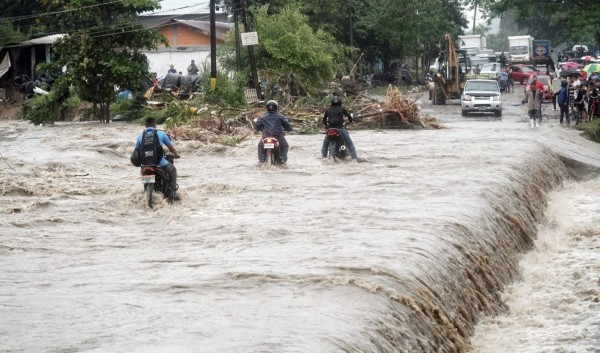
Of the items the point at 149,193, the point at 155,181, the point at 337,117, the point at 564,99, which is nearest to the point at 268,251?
the point at 149,193

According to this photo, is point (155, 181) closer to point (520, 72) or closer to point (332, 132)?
point (332, 132)

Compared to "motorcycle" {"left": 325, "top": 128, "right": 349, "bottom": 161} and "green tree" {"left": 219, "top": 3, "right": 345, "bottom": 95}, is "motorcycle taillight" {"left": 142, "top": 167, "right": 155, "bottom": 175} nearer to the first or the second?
"motorcycle" {"left": 325, "top": 128, "right": 349, "bottom": 161}

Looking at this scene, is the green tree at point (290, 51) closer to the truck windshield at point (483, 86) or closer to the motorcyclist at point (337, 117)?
the truck windshield at point (483, 86)

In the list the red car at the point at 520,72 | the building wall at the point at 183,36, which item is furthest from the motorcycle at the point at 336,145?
the red car at the point at 520,72

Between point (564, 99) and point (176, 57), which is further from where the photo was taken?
point (176, 57)

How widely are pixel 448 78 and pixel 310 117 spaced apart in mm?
19253

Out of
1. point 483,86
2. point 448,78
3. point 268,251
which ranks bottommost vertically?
point 268,251

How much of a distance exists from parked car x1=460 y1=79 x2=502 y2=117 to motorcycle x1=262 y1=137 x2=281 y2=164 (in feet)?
70.5

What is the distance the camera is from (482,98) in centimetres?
4362

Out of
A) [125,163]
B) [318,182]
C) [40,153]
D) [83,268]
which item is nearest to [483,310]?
[83,268]

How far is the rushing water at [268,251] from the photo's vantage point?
9391 mm

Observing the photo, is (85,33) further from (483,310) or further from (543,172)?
(483,310)

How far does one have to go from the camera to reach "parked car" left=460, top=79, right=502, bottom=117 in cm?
4344

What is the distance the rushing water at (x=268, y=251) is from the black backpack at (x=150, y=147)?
0.97m
